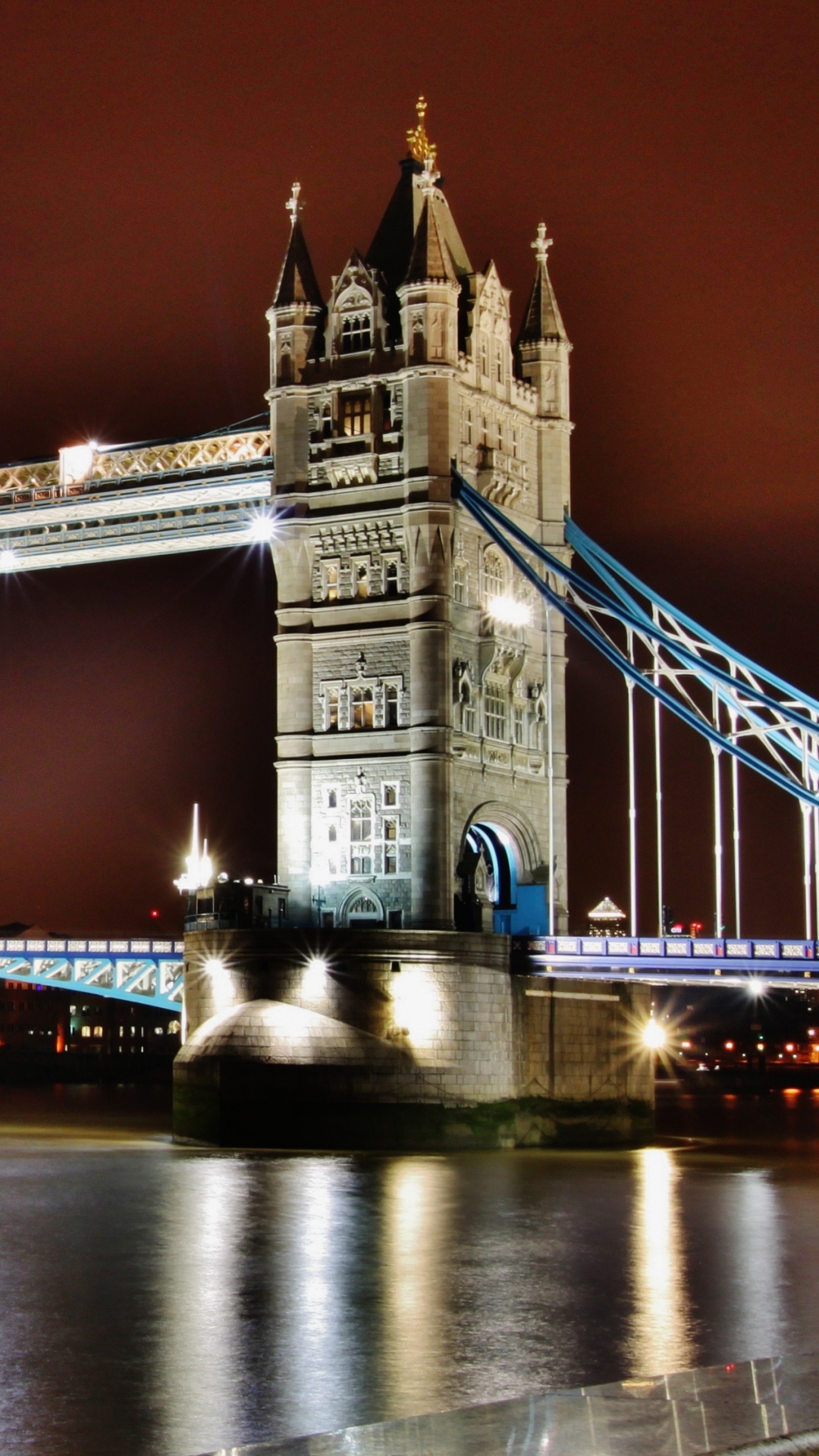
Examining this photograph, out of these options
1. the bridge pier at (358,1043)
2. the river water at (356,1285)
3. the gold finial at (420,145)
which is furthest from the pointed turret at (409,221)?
the river water at (356,1285)

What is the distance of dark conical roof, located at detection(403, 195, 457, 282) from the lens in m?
45.2

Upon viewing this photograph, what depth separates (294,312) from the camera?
4725 cm

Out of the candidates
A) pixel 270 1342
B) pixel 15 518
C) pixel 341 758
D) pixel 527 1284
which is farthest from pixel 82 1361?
pixel 15 518

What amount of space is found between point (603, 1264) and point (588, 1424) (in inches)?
596

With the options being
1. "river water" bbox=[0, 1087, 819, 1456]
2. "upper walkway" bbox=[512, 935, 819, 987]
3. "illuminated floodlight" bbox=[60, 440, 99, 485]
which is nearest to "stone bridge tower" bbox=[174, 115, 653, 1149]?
"upper walkway" bbox=[512, 935, 819, 987]

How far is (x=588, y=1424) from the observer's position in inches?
396

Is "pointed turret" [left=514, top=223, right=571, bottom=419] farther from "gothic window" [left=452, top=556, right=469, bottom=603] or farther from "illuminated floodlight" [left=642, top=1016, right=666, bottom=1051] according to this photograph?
"illuminated floodlight" [left=642, top=1016, right=666, bottom=1051]

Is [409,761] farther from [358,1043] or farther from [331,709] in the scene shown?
[358,1043]

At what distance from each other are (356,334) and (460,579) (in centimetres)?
643

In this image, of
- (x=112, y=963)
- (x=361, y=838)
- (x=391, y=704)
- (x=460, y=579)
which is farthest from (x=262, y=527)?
(x=112, y=963)

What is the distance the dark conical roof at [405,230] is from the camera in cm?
4788

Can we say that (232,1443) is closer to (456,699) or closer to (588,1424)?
(588,1424)

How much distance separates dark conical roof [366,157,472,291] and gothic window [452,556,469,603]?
23.6 feet

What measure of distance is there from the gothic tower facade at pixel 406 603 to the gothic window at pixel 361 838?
41 millimetres
